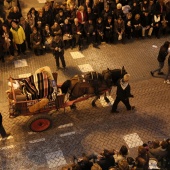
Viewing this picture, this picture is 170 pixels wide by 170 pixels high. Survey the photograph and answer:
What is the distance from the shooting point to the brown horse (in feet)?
32.0

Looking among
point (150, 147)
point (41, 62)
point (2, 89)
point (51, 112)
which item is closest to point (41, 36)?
point (41, 62)

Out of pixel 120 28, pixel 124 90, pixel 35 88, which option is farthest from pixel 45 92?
pixel 120 28

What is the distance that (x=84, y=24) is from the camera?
46.3ft

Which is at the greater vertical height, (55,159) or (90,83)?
(90,83)

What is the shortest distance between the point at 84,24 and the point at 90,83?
5088 millimetres

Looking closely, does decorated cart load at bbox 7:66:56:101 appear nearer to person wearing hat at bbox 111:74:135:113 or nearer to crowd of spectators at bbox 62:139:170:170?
person wearing hat at bbox 111:74:135:113

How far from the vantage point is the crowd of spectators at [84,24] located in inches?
529

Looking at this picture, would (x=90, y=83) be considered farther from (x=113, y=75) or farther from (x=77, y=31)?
(x=77, y=31)

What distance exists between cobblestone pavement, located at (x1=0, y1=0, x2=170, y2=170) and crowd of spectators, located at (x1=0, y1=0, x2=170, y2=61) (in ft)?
5.59

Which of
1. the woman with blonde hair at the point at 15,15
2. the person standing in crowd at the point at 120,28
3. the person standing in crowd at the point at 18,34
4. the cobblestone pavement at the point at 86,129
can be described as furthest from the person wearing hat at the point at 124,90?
the woman with blonde hair at the point at 15,15

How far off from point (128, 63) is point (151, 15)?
3.26 metres

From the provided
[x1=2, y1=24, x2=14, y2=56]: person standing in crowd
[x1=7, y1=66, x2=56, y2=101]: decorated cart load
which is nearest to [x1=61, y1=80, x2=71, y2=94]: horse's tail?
[x1=7, y1=66, x2=56, y2=101]: decorated cart load

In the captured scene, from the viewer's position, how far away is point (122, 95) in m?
9.87

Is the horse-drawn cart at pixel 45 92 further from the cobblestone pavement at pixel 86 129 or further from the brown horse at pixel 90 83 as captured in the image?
the cobblestone pavement at pixel 86 129
